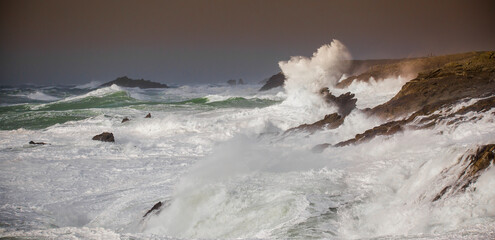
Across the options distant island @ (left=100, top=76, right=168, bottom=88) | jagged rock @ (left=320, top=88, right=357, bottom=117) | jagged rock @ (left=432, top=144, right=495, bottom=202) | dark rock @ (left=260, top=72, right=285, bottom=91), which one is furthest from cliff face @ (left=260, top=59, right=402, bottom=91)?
jagged rock @ (left=432, top=144, right=495, bottom=202)

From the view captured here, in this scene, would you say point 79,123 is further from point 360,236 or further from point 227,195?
point 360,236

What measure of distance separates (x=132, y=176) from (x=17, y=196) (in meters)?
2.85

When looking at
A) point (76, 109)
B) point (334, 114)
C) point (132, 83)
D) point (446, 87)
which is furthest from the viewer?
point (132, 83)

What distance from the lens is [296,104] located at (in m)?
21.5

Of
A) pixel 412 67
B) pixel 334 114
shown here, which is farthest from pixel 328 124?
pixel 412 67

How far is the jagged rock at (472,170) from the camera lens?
607 cm

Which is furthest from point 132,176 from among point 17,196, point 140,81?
point 140,81

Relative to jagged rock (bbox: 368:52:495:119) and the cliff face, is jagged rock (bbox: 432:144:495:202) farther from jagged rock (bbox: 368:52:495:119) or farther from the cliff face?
the cliff face

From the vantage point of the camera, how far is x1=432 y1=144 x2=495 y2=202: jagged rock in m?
6.07

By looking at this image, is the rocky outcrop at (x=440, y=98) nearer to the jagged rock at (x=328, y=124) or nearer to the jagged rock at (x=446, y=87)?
the jagged rock at (x=446, y=87)

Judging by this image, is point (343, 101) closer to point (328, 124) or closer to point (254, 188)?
point (328, 124)

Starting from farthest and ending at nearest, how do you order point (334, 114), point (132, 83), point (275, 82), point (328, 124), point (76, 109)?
point (132, 83) → point (275, 82) → point (76, 109) → point (334, 114) → point (328, 124)

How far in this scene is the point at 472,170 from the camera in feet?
20.4

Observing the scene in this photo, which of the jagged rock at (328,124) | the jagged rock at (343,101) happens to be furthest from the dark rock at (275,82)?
the jagged rock at (328,124)
